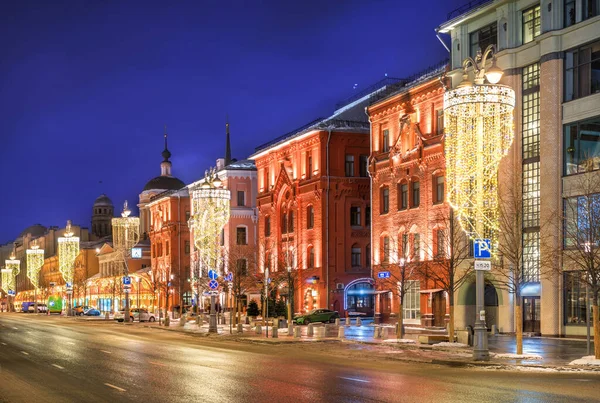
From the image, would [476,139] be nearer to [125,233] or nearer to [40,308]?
[125,233]

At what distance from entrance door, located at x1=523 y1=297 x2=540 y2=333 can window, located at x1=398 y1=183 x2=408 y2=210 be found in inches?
607

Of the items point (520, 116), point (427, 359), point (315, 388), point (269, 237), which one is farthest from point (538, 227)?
point (269, 237)

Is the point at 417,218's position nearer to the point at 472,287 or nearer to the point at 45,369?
the point at 472,287

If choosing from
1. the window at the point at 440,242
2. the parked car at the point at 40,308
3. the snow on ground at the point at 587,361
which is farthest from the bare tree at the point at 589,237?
the parked car at the point at 40,308

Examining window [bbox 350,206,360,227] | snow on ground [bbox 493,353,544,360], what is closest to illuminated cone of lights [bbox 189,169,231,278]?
window [bbox 350,206,360,227]

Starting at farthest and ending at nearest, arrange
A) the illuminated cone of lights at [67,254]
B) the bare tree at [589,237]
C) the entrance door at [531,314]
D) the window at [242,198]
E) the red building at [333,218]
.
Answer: the illuminated cone of lights at [67,254], the window at [242,198], the red building at [333,218], the entrance door at [531,314], the bare tree at [589,237]

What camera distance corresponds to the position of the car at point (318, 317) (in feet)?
219

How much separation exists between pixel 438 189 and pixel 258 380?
37.9 meters

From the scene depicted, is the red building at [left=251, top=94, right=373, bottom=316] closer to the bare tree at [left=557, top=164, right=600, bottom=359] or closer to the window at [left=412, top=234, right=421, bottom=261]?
the window at [left=412, top=234, right=421, bottom=261]

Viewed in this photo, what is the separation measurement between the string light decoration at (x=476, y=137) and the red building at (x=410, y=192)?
16.1 m

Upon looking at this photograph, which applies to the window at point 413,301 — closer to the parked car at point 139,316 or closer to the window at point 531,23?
the window at point 531,23

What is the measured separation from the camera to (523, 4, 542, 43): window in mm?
49281

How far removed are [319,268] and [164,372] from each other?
4864 centimetres

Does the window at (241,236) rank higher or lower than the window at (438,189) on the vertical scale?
lower
